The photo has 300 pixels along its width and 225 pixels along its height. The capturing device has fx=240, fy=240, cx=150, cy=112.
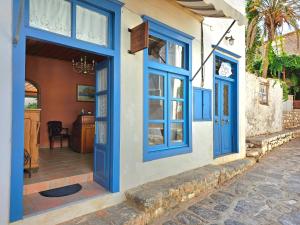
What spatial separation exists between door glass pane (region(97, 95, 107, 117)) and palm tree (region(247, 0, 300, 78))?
33.1ft

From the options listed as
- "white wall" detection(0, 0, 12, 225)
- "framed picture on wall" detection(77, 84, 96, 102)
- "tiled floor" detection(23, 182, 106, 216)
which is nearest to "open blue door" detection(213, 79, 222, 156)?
"tiled floor" detection(23, 182, 106, 216)

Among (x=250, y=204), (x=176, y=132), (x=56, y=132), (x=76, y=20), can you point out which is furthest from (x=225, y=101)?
(x=56, y=132)

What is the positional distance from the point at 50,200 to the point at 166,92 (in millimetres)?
2781

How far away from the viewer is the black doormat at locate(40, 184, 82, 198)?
3.60 meters

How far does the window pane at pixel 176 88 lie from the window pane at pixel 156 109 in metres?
0.46

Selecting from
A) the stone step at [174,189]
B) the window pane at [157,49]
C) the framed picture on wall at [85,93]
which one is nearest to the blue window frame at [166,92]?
the window pane at [157,49]

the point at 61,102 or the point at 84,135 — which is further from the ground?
the point at 61,102

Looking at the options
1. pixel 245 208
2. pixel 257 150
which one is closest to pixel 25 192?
pixel 245 208

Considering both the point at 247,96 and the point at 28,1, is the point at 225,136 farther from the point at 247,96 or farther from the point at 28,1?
the point at 28,1

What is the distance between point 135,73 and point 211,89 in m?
2.64

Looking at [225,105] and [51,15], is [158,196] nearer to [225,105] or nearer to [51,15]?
[51,15]

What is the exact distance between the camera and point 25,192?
355 centimetres

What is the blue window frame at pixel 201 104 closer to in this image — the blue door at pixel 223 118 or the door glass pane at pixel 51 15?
the blue door at pixel 223 118

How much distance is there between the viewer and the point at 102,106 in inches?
164
